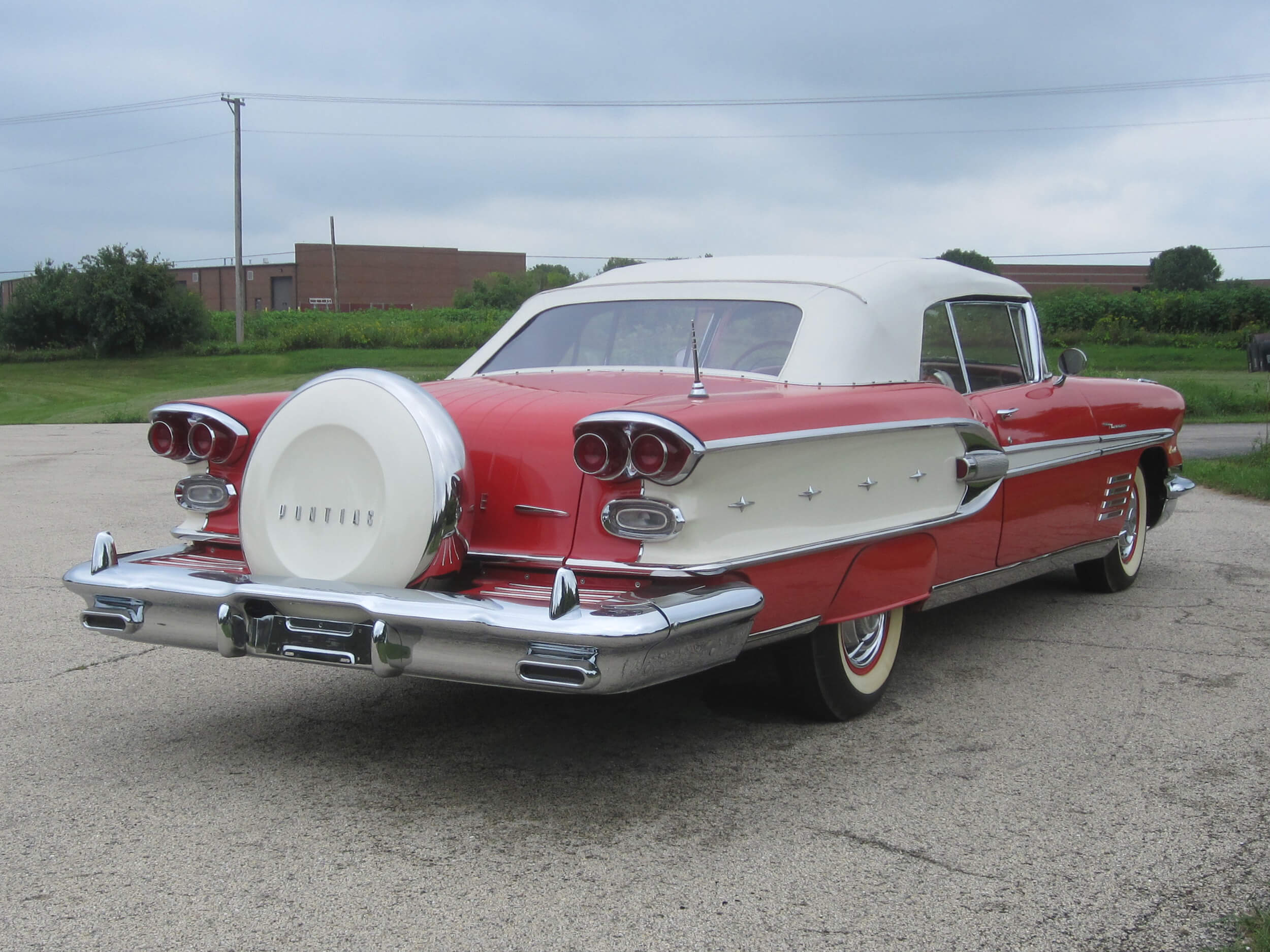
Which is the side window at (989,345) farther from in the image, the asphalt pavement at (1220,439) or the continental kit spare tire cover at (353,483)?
the asphalt pavement at (1220,439)

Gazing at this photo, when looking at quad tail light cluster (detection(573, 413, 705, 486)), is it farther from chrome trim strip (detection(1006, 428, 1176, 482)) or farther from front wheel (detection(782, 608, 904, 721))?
chrome trim strip (detection(1006, 428, 1176, 482))

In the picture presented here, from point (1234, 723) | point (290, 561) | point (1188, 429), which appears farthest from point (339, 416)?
point (1188, 429)

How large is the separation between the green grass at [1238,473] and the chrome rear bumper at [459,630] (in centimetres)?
864

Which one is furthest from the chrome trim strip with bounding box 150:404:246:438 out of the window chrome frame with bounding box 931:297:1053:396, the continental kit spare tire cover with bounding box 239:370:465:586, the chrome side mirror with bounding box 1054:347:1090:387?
the chrome side mirror with bounding box 1054:347:1090:387

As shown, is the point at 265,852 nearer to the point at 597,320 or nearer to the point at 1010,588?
the point at 597,320

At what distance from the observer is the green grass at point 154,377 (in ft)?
79.4

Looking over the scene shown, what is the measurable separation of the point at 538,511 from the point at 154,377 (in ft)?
111

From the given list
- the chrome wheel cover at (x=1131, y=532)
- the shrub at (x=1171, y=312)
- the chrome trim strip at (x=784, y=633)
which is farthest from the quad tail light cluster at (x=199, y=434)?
the shrub at (x=1171, y=312)

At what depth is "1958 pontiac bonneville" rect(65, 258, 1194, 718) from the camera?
10.3ft

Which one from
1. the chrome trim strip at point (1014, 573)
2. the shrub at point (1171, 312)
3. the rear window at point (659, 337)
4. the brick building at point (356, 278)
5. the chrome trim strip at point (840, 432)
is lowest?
the chrome trim strip at point (1014, 573)

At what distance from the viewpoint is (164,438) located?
12.8 ft

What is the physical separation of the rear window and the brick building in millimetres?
77326

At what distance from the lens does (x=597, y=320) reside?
15.0 feet

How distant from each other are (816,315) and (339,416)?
173 cm
